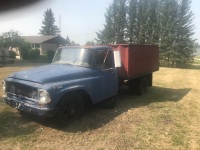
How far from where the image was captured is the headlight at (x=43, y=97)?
5.74 meters

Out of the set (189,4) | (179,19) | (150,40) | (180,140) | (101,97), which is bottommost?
(180,140)

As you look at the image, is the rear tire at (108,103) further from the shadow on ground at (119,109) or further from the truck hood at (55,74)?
the truck hood at (55,74)

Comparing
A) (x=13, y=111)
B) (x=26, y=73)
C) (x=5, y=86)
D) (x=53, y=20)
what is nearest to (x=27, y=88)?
(x=26, y=73)

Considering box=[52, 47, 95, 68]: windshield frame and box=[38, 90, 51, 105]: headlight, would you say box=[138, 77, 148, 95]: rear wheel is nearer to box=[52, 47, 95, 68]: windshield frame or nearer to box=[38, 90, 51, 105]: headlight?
box=[52, 47, 95, 68]: windshield frame

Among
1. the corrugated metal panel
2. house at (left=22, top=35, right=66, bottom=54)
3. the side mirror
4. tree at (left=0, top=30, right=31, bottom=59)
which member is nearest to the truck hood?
the side mirror

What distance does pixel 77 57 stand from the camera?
24.5 ft

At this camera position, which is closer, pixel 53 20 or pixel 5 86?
pixel 5 86

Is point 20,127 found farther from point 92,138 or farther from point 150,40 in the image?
point 150,40

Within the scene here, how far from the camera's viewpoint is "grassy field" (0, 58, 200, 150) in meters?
5.54

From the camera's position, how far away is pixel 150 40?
38625 millimetres

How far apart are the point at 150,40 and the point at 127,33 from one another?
6.11m

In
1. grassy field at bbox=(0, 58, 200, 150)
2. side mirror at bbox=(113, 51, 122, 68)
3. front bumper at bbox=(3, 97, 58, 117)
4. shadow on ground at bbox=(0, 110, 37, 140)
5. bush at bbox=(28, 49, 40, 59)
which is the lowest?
grassy field at bbox=(0, 58, 200, 150)

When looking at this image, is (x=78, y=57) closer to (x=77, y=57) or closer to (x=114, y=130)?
(x=77, y=57)

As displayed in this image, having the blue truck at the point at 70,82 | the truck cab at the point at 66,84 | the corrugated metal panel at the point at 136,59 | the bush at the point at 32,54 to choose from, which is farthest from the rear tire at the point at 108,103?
the bush at the point at 32,54
